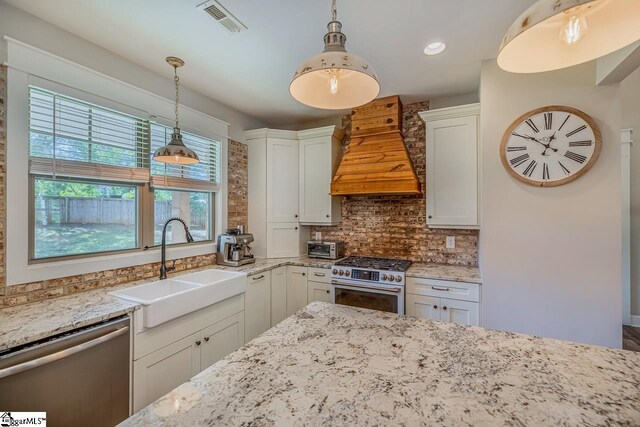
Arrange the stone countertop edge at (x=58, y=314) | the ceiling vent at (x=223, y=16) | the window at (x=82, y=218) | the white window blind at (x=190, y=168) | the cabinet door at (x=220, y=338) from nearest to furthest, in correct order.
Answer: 1. the stone countertop edge at (x=58, y=314)
2. the ceiling vent at (x=223, y=16)
3. the window at (x=82, y=218)
4. the cabinet door at (x=220, y=338)
5. the white window blind at (x=190, y=168)

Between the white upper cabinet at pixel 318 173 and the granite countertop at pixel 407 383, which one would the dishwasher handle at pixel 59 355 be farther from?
the white upper cabinet at pixel 318 173

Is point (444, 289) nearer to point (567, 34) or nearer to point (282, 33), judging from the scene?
point (567, 34)

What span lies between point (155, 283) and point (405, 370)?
215 centimetres

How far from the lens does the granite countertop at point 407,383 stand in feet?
2.35

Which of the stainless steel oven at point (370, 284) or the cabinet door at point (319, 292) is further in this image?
the cabinet door at point (319, 292)

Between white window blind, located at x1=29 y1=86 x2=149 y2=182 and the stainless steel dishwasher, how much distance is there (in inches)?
46.2

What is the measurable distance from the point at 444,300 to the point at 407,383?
1.86m

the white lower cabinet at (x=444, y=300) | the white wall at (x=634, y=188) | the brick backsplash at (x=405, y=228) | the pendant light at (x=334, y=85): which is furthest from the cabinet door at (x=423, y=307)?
the white wall at (x=634, y=188)

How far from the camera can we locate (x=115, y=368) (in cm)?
159

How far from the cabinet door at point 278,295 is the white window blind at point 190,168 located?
1218mm

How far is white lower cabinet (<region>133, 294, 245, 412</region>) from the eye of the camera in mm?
1728

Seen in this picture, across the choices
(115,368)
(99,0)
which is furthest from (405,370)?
(99,0)

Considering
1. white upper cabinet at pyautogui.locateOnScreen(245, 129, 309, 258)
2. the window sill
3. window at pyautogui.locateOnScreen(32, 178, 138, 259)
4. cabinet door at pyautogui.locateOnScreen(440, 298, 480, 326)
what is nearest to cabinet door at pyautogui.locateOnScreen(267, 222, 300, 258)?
white upper cabinet at pyautogui.locateOnScreen(245, 129, 309, 258)

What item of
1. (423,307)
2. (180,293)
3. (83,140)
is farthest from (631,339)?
(83,140)
